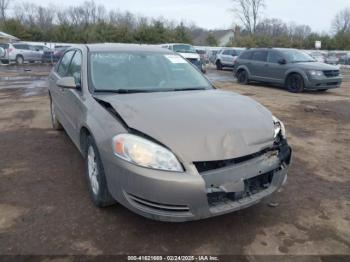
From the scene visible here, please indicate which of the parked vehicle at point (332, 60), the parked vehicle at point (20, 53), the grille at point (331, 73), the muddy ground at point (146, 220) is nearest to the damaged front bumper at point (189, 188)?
the muddy ground at point (146, 220)

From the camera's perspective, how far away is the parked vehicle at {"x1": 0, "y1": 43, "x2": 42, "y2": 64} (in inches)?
1107

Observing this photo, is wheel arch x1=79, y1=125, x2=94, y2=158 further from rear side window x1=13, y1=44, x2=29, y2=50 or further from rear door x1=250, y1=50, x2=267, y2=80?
rear side window x1=13, y1=44, x2=29, y2=50

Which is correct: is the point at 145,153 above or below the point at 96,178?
above

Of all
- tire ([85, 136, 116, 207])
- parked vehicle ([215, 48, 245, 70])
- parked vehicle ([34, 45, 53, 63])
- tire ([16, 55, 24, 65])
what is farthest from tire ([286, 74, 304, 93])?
tire ([16, 55, 24, 65])

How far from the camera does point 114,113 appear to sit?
326cm

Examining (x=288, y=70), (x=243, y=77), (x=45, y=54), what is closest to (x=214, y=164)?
(x=288, y=70)

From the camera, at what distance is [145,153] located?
2760 millimetres

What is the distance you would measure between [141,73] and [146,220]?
1782mm

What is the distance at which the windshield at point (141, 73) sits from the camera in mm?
3966

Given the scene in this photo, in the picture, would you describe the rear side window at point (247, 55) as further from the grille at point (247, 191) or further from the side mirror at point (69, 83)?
the grille at point (247, 191)

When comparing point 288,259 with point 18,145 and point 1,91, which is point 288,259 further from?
point 1,91

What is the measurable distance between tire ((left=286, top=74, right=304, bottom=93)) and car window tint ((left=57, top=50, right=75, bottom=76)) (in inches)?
365

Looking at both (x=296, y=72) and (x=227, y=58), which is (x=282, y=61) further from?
(x=227, y=58)

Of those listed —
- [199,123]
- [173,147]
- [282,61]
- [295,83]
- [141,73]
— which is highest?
[282,61]
